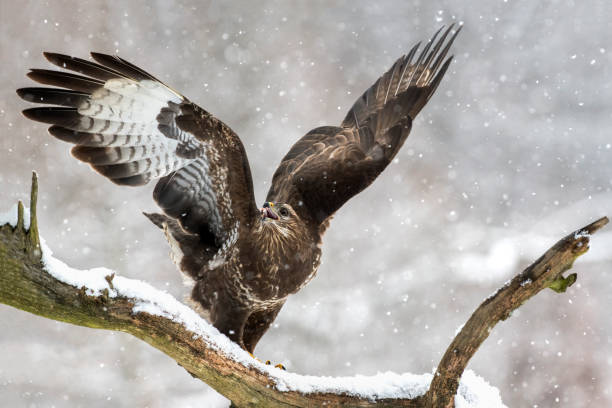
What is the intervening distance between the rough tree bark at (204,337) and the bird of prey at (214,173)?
0.70 metres

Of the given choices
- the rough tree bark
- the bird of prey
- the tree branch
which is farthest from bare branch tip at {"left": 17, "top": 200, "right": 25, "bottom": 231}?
the tree branch

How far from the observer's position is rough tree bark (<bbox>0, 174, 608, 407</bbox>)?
3.03 metres

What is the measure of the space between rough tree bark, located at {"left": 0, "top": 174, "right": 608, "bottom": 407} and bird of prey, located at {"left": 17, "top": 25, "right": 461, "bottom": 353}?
70 cm

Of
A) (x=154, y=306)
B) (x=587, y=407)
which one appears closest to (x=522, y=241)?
(x=587, y=407)

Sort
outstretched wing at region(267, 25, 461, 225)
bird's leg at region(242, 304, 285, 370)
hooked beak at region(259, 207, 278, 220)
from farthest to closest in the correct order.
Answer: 1. outstretched wing at region(267, 25, 461, 225)
2. bird's leg at region(242, 304, 285, 370)
3. hooked beak at region(259, 207, 278, 220)

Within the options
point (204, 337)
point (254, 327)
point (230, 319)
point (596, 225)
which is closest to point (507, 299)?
point (596, 225)

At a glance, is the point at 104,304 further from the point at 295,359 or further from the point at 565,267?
the point at 295,359

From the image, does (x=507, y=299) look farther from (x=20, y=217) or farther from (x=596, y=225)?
(x=20, y=217)

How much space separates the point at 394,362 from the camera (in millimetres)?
8031

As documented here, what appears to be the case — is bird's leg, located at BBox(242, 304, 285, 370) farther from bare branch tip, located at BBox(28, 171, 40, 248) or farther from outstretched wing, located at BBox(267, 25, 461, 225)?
bare branch tip, located at BBox(28, 171, 40, 248)

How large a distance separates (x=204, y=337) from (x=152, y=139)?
4.33 ft

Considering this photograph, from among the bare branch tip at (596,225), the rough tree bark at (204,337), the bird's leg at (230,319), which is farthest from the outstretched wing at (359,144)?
the bare branch tip at (596,225)

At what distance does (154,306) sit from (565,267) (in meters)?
2.16

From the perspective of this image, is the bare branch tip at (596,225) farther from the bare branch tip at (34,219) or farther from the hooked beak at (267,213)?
the bare branch tip at (34,219)
